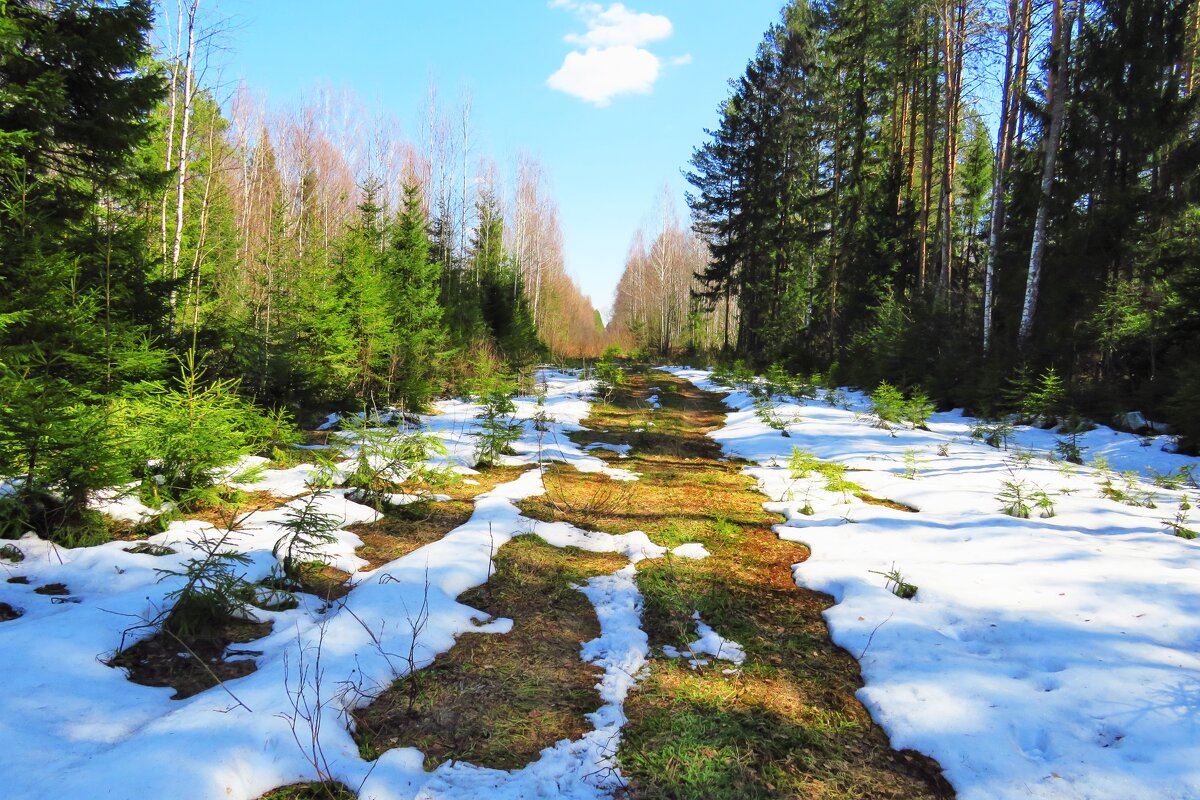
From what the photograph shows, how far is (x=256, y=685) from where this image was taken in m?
2.24

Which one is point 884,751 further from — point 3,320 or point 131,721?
point 3,320

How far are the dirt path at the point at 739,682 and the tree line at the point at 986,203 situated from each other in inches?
285

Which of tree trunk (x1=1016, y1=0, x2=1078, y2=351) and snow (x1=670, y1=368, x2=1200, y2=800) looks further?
tree trunk (x1=1016, y1=0, x2=1078, y2=351)

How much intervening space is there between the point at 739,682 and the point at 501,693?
124 centimetres

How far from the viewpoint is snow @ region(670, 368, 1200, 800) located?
1.99 meters

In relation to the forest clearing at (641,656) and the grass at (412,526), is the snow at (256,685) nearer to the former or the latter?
the forest clearing at (641,656)

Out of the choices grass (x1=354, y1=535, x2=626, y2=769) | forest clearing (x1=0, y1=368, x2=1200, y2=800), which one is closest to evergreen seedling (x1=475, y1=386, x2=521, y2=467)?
forest clearing (x1=0, y1=368, x2=1200, y2=800)

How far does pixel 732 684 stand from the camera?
2.68 meters

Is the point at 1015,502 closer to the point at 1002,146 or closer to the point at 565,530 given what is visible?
the point at 565,530

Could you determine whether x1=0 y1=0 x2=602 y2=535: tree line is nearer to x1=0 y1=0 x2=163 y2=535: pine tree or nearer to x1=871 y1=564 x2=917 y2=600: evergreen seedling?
x1=0 y1=0 x2=163 y2=535: pine tree

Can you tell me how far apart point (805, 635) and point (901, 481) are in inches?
155

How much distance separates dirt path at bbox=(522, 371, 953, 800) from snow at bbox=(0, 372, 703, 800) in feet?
0.60

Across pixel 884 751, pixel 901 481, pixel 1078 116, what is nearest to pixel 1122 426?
pixel 901 481

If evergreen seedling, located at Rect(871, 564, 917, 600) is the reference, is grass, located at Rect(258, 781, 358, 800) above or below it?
below
